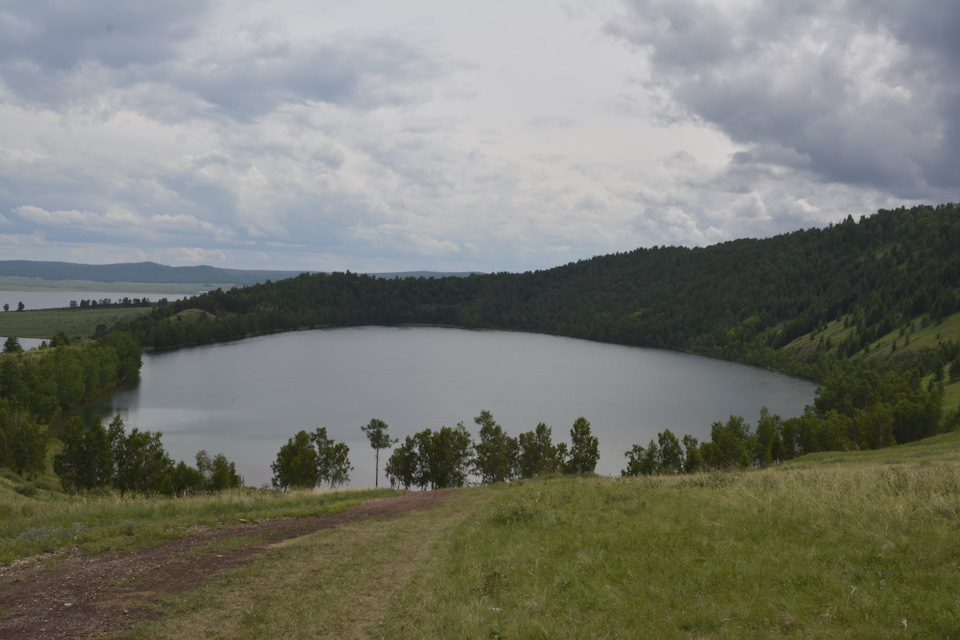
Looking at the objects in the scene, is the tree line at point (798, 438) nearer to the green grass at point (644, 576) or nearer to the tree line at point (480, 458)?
the tree line at point (480, 458)

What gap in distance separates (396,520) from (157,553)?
7.28 metres

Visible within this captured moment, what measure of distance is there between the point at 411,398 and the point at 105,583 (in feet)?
348

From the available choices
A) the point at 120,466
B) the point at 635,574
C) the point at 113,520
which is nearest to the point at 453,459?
the point at 120,466

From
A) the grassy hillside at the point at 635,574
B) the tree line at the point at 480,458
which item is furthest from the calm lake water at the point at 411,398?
the grassy hillside at the point at 635,574

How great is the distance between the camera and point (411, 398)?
116 meters

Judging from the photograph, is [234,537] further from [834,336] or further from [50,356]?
[834,336]

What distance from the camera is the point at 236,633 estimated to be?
8.99 m

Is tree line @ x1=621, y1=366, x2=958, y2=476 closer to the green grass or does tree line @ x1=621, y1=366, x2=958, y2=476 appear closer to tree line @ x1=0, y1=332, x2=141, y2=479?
the green grass

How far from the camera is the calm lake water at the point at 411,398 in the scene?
8612 centimetres

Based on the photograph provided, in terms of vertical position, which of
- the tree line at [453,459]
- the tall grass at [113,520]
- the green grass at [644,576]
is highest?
the green grass at [644,576]

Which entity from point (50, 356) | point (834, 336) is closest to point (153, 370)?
point (50, 356)

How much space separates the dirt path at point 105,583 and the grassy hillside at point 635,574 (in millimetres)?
591

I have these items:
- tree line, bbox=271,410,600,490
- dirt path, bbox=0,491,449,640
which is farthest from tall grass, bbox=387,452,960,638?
tree line, bbox=271,410,600,490

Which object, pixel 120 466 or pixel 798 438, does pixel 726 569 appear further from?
pixel 798 438
